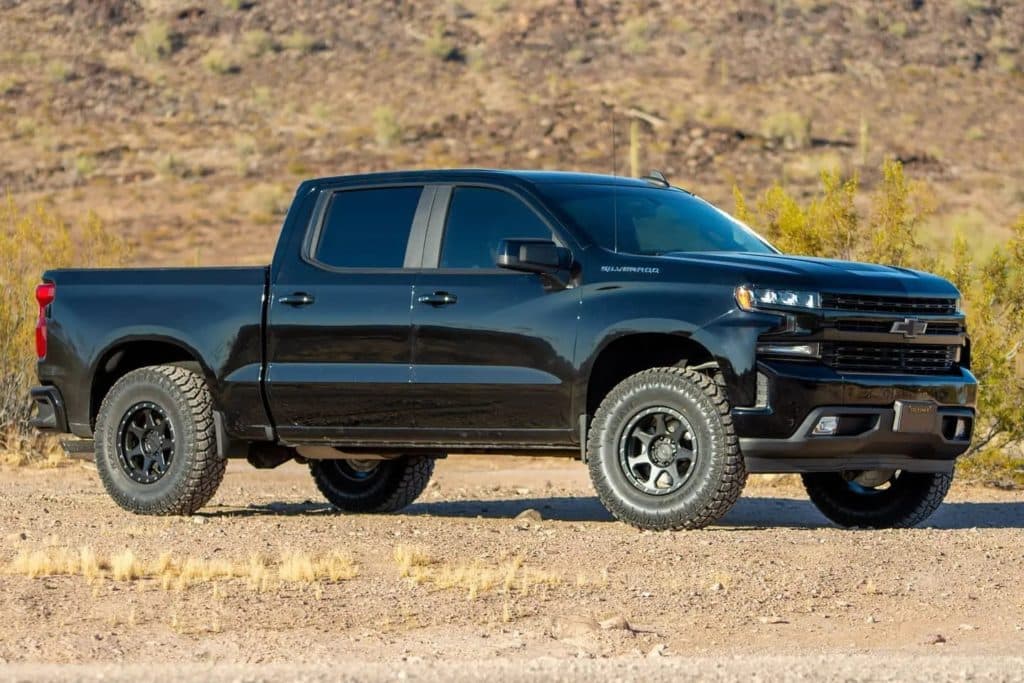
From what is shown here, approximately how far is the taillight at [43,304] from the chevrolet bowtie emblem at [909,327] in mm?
5265

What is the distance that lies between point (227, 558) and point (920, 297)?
3.90m

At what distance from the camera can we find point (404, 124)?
48.1m

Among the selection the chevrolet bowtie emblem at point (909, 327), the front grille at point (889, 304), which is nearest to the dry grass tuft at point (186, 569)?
the front grille at point (889, 304)

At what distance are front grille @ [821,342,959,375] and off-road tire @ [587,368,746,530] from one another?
2.04ft

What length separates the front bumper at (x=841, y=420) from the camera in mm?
9898

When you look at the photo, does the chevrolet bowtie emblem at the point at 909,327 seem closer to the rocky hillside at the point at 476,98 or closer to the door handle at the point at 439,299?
the door handle at the point at 439,299

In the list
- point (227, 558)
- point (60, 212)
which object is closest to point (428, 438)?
point (227, 558)

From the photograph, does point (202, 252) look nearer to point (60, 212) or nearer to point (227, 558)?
point (60, 212)

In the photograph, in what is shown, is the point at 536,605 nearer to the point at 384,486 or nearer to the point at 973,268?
the point at 384,486

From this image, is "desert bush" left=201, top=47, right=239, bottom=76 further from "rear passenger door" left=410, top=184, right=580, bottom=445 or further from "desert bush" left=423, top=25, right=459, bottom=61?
"rear passenger door" left=410, top=184, right=580, bottom=445

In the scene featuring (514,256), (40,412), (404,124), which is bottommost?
(40,412)

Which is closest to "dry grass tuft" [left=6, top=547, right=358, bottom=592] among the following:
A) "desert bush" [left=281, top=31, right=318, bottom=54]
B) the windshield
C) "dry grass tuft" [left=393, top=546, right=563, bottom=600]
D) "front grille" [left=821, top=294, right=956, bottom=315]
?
"dry grass tuft" [left=393, top=546, right=563, bottom=600]

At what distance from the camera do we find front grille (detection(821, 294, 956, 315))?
9.99 meters

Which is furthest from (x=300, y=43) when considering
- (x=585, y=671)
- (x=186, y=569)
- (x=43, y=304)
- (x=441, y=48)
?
(x=585, y=671)
